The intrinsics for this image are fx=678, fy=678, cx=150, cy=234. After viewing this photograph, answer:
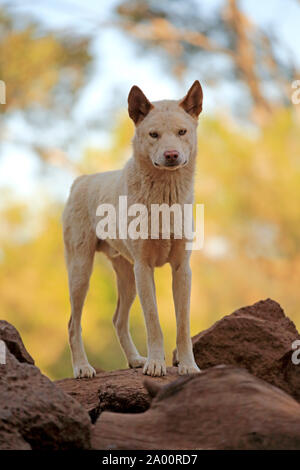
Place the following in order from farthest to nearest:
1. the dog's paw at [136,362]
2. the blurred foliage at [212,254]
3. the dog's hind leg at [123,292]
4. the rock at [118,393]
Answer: the blurred foliage at [212,254]
the dog's hind leg at [123,292]
the dog's paw at [136,362]
the rock at [118,393]

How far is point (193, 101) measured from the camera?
5.10 metres

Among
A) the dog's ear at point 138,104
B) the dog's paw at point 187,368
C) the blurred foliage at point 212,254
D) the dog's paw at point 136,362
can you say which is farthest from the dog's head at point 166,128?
the blurred foliage at point 212,254

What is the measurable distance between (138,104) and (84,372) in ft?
7.44

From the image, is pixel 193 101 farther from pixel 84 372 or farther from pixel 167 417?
pixel 167 417

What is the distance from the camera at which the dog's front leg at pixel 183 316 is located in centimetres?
495

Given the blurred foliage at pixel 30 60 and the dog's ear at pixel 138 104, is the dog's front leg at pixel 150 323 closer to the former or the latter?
the dog's ear at pixel 138 104

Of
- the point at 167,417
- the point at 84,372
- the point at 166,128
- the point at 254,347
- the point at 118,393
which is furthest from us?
the point at 84,372

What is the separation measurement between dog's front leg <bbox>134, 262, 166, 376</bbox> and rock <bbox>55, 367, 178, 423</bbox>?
3.9 inches

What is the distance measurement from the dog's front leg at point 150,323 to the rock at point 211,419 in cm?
128

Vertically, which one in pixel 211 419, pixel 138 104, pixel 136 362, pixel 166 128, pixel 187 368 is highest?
pixel 138 104

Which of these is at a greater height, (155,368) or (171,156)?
(171,156)

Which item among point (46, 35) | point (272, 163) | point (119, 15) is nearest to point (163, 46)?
point (119, 15)

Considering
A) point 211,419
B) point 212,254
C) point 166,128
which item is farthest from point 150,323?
point 212,254
